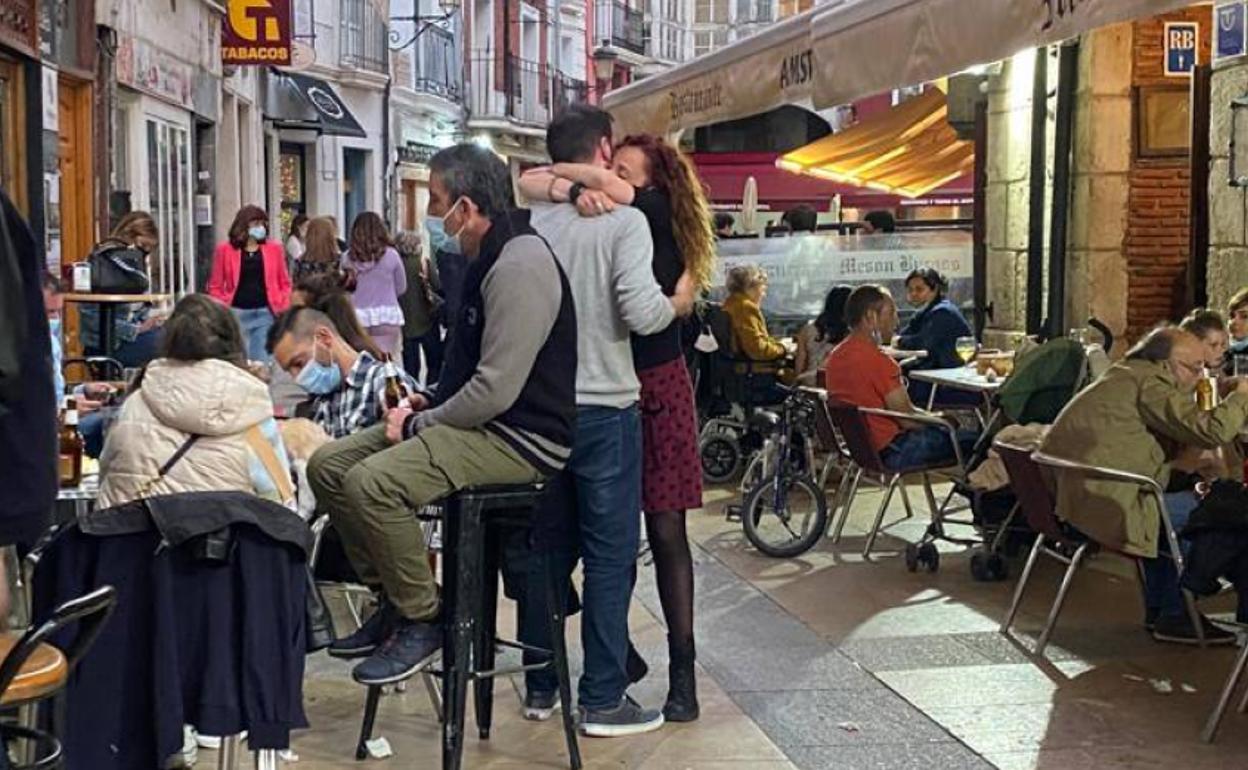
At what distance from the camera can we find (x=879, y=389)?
8875 millimetres

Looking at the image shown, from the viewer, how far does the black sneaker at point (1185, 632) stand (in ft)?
22.3

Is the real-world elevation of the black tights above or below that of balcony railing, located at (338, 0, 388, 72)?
below

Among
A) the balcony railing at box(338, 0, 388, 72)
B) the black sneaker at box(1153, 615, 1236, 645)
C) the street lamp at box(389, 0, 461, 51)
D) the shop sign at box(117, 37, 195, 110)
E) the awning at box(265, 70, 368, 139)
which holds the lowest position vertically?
the black sneaker at box(1153, 615, 1236, 645)

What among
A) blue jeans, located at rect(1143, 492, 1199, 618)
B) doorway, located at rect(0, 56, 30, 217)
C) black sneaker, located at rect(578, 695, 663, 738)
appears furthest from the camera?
doorway, located at rect(0, 56, 30, 217)

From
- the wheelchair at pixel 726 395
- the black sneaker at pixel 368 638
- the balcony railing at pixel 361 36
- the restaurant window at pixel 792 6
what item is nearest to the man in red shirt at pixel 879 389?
the wheelchair at pixel 726 395

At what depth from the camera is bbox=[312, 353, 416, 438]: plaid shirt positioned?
21.0 feet

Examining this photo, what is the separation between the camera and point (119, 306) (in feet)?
34.1

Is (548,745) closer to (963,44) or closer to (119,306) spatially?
(963,44)

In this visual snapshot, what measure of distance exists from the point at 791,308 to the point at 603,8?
42.3 meters

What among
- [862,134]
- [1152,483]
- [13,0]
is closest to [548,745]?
[1152,483]

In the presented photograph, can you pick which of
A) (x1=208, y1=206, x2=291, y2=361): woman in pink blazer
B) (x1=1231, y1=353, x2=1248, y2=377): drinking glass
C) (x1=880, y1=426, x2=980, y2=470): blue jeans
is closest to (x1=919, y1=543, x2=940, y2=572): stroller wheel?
(x1=880, y1=426, x2=980, y2=470): blue jeans

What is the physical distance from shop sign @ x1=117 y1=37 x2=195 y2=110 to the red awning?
Answer: 311 inches

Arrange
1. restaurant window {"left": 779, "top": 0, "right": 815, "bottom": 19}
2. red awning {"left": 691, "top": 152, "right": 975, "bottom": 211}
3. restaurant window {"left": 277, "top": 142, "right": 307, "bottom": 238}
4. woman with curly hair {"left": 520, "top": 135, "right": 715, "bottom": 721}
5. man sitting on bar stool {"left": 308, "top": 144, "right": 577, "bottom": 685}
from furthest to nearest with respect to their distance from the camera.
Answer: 1. restaurant window {"left": 779, "top": 0, "right": 815, "bottom": 19}
2. restaurant window {"left": 277, "top": 142, "right": 307, "bottom": 238}
3. red awning {"left": 691, "top": 152, "right": 975, "bottom": 211}
4. woman with curly hair {"left": 520, "top": 135, "right": 715, "bottom": 721}
5. man sitting on bar stool {"left": 308, "top": 144, "right": 577, "bottom": 685}

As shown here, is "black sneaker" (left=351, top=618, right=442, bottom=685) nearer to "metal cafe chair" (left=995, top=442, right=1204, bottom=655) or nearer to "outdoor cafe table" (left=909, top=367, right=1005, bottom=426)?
"metal cafe chair" (left=995, top=442, right=1204, bottom=655)
